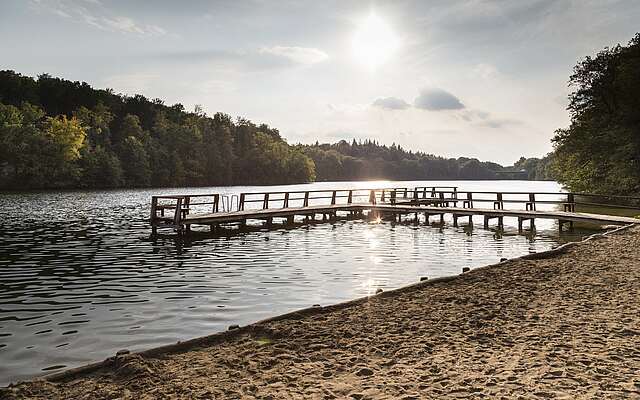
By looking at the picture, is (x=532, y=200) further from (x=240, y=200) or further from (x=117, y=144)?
(x=117, y=144)

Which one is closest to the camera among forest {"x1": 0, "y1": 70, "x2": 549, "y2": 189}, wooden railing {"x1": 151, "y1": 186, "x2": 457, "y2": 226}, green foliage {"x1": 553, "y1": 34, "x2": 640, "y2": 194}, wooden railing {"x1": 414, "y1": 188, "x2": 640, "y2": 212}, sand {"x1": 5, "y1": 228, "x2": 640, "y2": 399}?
sand {"x1": 5, "y1": 228, "x2": 640, "y2": 399}

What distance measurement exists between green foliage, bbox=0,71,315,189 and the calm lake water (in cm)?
4983

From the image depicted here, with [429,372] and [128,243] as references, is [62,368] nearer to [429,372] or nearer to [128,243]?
[429,372]

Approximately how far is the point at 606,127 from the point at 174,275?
122 feet

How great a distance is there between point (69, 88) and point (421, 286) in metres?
110

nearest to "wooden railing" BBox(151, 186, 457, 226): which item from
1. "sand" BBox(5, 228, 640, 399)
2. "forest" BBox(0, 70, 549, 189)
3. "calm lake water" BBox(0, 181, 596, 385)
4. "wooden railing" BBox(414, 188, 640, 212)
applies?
"wooden railing" BBox(414, 188, 640, 212)

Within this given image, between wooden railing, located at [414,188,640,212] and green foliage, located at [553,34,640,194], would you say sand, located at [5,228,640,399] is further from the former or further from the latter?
green foliage, located at [553,34,640,194]

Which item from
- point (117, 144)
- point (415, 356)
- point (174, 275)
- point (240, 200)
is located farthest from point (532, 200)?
point (117, 144)

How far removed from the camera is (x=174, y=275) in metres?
13.0

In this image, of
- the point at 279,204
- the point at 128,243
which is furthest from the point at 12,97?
the point at 128,243

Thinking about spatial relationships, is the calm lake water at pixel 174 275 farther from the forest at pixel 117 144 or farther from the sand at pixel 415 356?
the forest at pixel 117 144

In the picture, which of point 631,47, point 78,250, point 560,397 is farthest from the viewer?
point 631,47

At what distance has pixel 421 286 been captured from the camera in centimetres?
966

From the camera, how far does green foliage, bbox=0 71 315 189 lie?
67812mm
